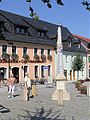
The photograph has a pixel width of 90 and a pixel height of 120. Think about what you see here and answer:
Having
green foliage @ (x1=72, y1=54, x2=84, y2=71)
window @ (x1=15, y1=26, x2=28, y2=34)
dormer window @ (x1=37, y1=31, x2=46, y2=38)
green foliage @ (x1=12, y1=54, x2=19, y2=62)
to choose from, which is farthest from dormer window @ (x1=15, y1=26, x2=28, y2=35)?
green foliage @ (x1=72, y1=54, x2=84, y2=71)

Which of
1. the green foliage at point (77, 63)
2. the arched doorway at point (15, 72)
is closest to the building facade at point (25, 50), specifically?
the arched doorway at point (15, 72)

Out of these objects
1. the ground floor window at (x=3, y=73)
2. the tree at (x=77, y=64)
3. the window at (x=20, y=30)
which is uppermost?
the window at (x=20, y=30)

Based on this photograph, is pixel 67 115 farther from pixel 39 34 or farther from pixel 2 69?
pixel 39 34

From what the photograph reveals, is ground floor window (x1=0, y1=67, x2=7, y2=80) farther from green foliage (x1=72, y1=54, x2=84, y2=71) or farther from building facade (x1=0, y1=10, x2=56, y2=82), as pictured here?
green foliage (x1=72, y1=54, x2=84, y2=71)

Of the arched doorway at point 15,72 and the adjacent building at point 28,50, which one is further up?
the adjacent building at point 28,50

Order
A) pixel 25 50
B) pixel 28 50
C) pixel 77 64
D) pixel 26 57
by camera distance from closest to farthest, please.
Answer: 1. pixel 26 57
2. pixel 25 50
3. pixel 28 50
4. pixel 77 64

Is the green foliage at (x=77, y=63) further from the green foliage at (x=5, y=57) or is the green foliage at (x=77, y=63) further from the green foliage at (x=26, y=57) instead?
the green foliage at (x=5, y=57)

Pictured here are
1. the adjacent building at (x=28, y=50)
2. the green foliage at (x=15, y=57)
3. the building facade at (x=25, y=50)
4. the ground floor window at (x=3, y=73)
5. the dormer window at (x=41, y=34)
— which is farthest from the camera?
the dormer window at (x=41, y=34)

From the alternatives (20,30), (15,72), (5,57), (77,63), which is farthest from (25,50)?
(77,63)

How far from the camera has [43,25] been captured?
5109cm

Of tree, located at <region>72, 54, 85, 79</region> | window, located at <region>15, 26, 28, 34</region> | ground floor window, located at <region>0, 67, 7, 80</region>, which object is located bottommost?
ground floor window, located at <region>0, 67, 7, 80</region>

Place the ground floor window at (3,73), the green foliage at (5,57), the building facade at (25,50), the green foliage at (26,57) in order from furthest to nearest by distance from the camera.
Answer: the green foliage at (26,57) → the building facade at (25,50) → the green foliage at (5,57) → the ground floor window at (3,73)

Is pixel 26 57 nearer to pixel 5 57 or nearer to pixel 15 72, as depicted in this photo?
pixel 15 72

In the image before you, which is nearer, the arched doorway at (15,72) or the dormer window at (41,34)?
the arched doorway at (15,72)
